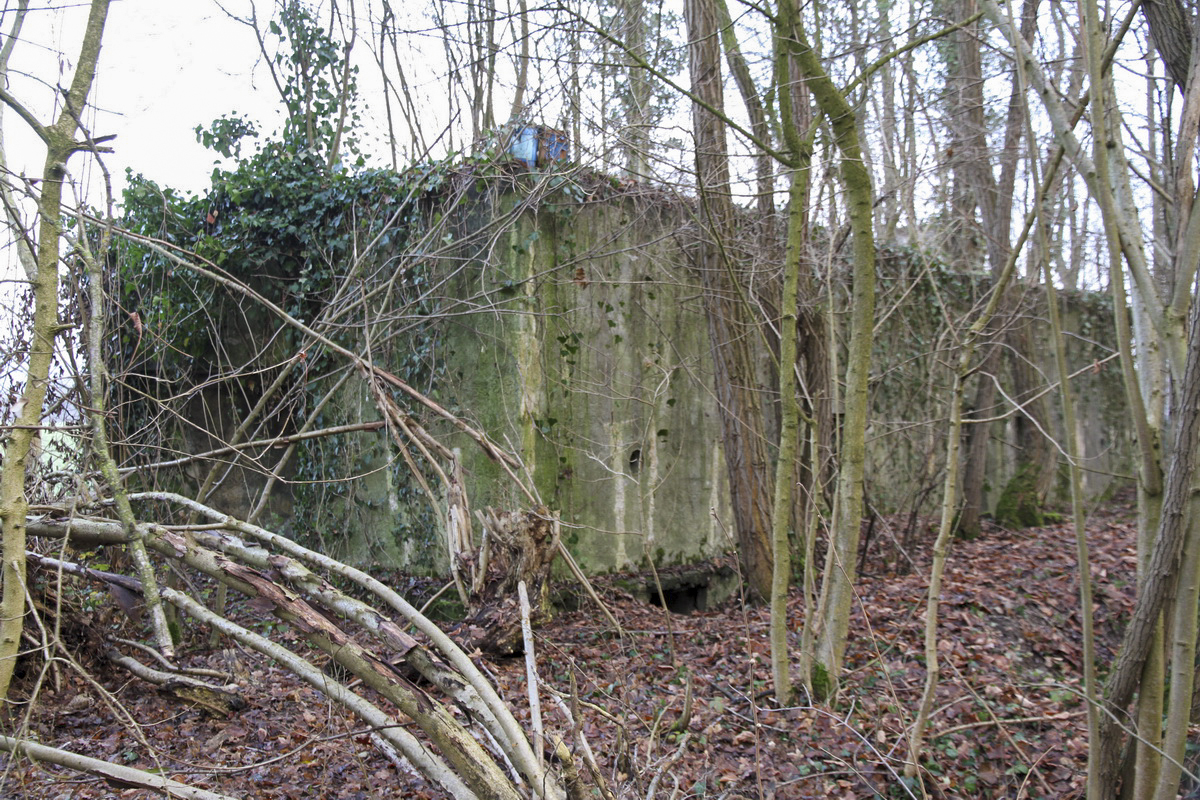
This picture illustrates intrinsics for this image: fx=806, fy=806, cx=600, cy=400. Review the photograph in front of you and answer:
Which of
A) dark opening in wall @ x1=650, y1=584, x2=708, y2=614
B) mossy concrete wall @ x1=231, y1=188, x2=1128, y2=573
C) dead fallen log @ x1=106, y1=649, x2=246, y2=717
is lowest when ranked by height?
dark opening in wall @ x1=650, y1=584, x2=708, y2=614

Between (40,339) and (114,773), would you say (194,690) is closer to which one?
(114,773)

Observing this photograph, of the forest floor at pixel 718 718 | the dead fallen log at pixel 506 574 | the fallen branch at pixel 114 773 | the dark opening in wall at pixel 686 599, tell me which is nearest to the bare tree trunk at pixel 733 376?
the forest floor at pixel 718 718

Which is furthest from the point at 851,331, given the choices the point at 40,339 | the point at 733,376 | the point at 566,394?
the point at 40,339

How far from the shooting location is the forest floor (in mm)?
3549

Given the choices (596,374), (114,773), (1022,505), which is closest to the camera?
(114,773)

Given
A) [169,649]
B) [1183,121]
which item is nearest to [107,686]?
[169,649]

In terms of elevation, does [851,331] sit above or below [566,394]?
above

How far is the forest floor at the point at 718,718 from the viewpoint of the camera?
3.55m

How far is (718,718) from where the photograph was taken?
4.41m

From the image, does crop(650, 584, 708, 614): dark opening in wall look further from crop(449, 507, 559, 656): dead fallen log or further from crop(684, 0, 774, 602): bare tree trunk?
crop(449, 507, 559, 656): dead fallen log

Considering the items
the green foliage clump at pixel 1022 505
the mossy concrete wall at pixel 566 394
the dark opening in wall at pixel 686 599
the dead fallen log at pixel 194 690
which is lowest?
the dark opening in wall at pixel 686 599

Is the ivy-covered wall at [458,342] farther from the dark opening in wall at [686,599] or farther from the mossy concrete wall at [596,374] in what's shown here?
the dark opening in wall at [686,599]

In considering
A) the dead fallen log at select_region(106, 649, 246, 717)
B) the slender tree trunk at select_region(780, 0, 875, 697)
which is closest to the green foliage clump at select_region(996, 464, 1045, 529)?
the slender tree trunk at select_region(780, 0, 875, 697)

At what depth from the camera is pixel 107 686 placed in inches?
167
